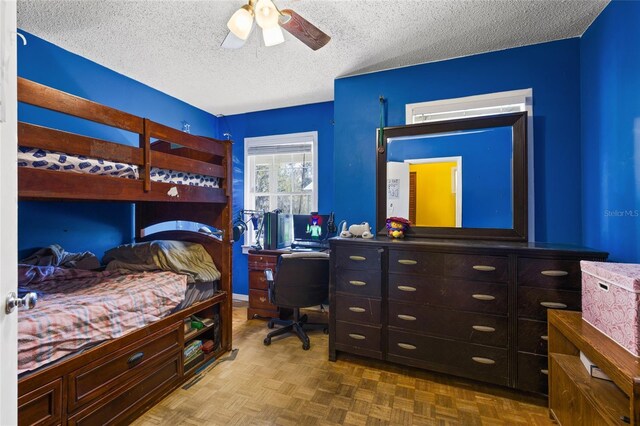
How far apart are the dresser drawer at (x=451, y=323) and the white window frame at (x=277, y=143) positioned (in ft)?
6.09

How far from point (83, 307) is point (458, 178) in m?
2.70

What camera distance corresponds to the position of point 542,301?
5.90ft

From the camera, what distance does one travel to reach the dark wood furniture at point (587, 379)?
3.41ft

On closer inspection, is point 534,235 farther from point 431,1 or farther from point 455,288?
point 431,1

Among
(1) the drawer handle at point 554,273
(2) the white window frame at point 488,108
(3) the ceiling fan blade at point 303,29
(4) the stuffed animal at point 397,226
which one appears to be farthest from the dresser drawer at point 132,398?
(2) the white window frame at point 488,108

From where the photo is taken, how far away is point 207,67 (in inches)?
106

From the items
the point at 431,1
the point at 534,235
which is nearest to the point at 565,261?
the point at 534,235

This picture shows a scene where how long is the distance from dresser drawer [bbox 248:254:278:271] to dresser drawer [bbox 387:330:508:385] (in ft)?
4.78

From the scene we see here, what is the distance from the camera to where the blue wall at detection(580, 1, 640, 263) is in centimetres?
159

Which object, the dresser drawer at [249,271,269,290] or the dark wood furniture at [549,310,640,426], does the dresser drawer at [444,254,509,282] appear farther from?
the dresser drawer at [249,271,269,290]

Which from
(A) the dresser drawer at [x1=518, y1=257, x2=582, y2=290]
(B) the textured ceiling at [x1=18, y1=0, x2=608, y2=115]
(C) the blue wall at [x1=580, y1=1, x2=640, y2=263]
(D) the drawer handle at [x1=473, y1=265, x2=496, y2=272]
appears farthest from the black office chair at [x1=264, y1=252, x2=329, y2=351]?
(C) the blue wall at [x1=580, y1=1, x2=640, y2=263]

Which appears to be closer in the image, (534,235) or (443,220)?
(534,235)

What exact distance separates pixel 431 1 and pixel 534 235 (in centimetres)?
188

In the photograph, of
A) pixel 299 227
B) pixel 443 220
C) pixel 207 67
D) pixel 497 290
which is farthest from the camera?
pixel 299 227
